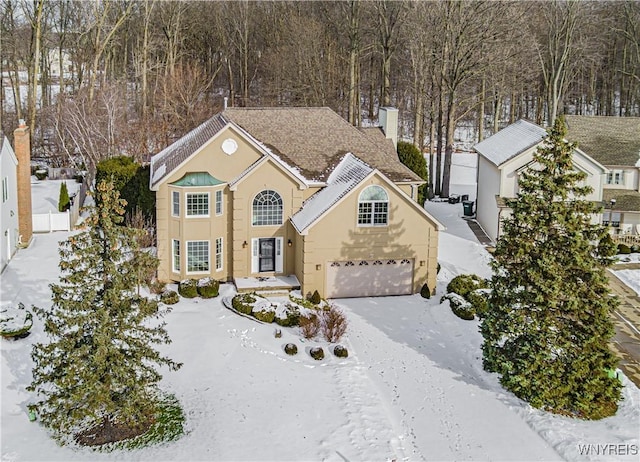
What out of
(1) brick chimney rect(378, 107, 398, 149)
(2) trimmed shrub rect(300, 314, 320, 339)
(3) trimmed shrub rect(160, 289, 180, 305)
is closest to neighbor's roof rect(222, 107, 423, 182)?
(1) brick chimney rect(378, 107, 398, 149)

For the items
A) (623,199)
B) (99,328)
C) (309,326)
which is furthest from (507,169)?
(99,328)

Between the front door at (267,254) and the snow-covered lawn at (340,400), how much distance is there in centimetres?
349

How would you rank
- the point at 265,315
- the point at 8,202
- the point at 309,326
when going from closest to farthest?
the point at 309,326
the point at 265,315
the point at 8,202

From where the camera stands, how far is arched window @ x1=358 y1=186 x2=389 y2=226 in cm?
3203

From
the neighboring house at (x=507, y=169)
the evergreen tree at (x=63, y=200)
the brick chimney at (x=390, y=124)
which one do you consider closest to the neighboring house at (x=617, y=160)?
the neighboring house at (x=507, y=169)

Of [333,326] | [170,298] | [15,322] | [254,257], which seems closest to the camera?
[15,322]

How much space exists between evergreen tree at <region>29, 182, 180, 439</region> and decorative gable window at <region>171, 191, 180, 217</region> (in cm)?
1123

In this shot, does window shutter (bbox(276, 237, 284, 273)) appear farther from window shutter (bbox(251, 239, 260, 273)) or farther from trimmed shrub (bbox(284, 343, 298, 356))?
trimmed shrub (bbox(284, 343, 298, 356))

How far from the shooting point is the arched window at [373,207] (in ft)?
105

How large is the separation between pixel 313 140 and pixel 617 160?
2015 centimetres

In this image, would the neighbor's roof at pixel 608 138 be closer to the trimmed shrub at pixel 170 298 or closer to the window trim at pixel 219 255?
the window trim at pixel 219 255

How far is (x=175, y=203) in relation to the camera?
32.8m

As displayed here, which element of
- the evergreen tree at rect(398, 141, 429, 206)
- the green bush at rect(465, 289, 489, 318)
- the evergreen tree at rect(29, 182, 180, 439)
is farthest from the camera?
Result: the evergreen tree at rect(398, 141, 429, 206)

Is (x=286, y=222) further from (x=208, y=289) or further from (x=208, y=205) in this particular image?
(x=208, y=289)
